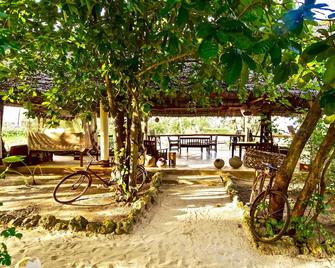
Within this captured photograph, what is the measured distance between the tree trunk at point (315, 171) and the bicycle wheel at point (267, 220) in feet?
0.52

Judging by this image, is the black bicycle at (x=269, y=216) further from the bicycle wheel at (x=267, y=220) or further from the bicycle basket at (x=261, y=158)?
the bicycle basket at (x=261, y=158)

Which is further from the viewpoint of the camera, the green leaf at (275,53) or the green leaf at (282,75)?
the green leaf at (282,75)

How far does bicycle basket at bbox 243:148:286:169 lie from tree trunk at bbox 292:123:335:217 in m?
1.72

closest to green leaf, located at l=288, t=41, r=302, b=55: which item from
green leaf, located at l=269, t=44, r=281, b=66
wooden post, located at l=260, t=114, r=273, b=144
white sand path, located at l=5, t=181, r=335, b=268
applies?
green leaf, located at l=269, t=44, r=281, b=66

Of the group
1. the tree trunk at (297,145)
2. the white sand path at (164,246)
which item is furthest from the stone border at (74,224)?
the tree trunk at (297,145)

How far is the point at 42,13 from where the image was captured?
2.61 metres

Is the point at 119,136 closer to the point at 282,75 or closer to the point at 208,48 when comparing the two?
the point at 282,75

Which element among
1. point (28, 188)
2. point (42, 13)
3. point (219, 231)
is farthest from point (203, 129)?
point (42, 13)

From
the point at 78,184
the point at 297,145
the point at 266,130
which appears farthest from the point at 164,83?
the point at 266,130

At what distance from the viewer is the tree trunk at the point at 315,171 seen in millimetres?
2986

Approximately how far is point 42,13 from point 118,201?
309 cm

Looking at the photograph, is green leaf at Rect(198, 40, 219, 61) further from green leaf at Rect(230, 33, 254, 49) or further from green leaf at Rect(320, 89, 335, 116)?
green leaf at Rect(320, 89, 335, 116)

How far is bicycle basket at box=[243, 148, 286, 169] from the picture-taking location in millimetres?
5234

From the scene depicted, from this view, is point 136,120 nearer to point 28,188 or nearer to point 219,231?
point 219,231
